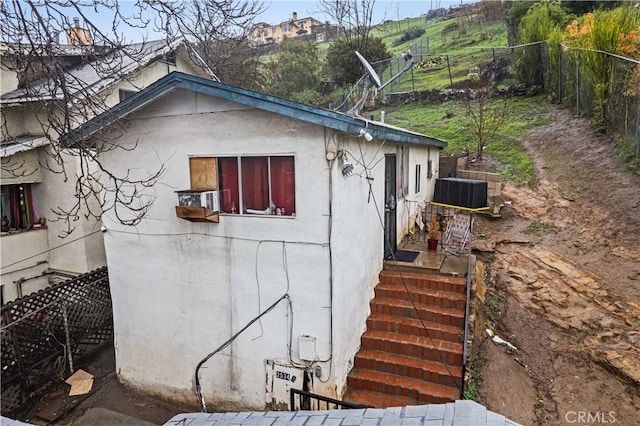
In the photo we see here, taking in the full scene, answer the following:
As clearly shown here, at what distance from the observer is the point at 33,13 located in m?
4.46

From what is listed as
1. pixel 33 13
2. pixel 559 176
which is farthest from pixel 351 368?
pixel 559 176

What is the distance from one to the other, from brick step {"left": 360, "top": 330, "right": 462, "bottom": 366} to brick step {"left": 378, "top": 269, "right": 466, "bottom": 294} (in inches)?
45.8

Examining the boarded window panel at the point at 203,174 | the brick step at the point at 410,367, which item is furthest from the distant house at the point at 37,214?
the brick step at the point at 410,367

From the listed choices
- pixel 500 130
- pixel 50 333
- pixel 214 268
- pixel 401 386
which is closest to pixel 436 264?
pixel 401 386

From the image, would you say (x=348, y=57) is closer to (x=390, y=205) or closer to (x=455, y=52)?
(x=455, y=52)

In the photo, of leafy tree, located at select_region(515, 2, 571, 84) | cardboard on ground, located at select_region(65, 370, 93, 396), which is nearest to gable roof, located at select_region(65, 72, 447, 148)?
cardboard on ground, located at select_region(65, 370, 93, 396)

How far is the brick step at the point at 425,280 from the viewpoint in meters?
7.74

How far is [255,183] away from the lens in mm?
6246

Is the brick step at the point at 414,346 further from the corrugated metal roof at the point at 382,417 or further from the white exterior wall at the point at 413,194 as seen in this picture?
the corrugated metal roof at the point at 382,417

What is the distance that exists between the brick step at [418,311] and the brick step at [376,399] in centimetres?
159

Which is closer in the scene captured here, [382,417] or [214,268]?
[382,417]

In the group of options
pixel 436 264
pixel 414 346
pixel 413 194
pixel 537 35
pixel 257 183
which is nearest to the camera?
pixel 257 183

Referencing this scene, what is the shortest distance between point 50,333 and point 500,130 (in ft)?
62.6

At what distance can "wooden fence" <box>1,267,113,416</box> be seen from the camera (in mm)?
7078
